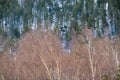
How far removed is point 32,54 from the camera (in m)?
25.7

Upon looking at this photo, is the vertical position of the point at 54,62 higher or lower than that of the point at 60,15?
lower

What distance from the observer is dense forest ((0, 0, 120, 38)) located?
38.9 m

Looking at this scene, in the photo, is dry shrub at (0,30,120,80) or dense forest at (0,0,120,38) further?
dense forest at (0,0,120,38)

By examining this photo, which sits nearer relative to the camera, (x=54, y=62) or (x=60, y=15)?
(x=54, y=62)

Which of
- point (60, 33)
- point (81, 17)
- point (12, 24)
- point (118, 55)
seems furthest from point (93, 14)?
point (118, 55)

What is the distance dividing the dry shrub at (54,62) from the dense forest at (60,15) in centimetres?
988

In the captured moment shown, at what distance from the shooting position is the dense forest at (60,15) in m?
38.9

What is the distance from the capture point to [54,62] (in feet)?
84.1

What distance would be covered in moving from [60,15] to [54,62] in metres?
17.9

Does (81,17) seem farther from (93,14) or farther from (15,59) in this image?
(15,59)

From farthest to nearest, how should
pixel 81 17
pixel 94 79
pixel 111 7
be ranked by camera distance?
pixel 81 17 → pixel 111 7 → pixel 94 79

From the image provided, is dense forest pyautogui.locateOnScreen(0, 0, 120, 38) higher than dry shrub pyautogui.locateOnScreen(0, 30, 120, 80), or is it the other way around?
dense forest pyautogui.locateOnScreen(0, 0, 120, 38)

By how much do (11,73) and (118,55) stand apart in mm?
8552

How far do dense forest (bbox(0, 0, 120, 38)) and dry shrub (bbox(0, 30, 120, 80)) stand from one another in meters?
9.88
